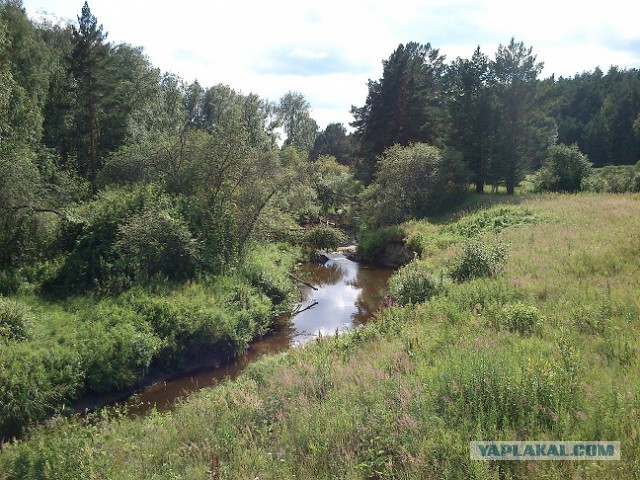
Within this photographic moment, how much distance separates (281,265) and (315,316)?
4640 millimetres

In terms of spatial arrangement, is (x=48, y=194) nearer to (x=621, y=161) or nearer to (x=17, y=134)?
(x=17, y=134)

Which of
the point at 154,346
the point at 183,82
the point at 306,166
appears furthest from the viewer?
the point at 183,82

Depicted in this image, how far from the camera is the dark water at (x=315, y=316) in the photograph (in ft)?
40.2

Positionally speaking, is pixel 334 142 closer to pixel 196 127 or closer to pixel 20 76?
pixel 196 127

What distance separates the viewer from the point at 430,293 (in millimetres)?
14109

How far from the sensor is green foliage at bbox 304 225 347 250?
30.0 meters

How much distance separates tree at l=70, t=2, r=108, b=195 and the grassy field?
21.5 meters

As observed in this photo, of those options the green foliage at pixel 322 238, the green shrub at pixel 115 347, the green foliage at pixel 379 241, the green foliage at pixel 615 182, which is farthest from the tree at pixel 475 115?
the green shrub at pixel 115 347

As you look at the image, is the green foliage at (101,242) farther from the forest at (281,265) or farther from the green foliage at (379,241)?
the green foliage at (379,241)

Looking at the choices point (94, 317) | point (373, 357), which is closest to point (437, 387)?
point (373, 357)

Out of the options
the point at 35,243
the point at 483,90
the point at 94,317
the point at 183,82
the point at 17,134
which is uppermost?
the point at 183,82

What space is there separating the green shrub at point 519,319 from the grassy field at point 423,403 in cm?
4

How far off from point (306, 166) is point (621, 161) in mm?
47520

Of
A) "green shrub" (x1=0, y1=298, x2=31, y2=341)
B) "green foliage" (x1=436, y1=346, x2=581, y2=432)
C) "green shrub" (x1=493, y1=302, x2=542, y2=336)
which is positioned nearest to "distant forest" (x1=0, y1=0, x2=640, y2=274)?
"green shrub" (x1=0, y1=298, x2=31, y2=341)
